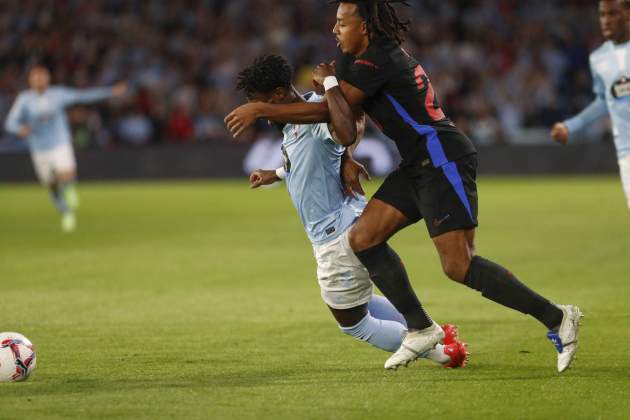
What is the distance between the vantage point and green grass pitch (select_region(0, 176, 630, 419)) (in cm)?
627

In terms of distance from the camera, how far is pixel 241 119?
6.60 metres

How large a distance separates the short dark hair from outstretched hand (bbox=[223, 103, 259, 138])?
1.24 feet

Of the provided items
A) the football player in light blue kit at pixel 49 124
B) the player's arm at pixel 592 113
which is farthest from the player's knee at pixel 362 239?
the football player in light blue kit at pixel 49 124

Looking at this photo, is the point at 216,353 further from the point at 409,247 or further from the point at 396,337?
the point at 409,247

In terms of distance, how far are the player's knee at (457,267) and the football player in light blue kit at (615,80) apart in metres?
3.00

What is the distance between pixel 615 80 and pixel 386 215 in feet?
11.8

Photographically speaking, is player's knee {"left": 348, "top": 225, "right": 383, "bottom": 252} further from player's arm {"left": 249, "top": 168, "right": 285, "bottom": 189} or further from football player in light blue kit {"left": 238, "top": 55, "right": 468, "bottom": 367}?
player's arm {"left": 249, "top": 168, "right": 285, "bottom": 189}

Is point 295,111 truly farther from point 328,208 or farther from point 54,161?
point 54,161

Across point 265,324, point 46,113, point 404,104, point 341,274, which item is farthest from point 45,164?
point 404,104

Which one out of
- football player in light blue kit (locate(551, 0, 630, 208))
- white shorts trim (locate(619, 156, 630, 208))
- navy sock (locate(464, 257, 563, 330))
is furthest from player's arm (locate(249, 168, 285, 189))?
white shorts trim (locate(619, 156, 630, 208))

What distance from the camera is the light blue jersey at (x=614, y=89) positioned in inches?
378

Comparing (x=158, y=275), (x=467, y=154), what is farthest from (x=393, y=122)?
(x=158, y=275)

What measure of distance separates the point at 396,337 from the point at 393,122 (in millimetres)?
1354

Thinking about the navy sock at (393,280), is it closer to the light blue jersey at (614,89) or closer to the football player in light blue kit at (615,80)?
the football player in light blue kit at (615,80)
